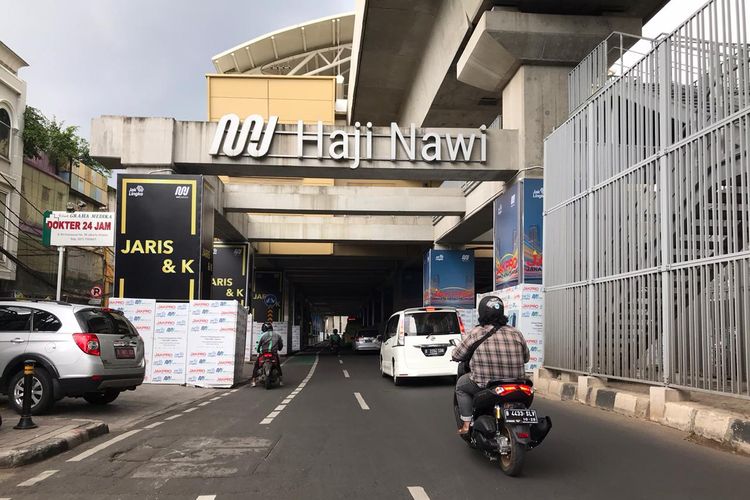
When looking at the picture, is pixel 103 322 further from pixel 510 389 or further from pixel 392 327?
pixel 392 327

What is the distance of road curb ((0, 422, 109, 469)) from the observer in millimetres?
6551

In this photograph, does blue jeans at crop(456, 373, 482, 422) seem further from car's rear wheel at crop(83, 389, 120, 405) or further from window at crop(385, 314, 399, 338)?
window at crop(385, 314, 399, 338)

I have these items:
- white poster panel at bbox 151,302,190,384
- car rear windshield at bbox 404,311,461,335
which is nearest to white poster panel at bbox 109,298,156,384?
white poster panel at bbox 151,302,190,384

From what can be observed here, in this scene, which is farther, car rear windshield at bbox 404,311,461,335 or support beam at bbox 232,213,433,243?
support beam at bbox 232,213,433,243

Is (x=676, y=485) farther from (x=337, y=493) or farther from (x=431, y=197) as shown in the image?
(x=431, y=197)

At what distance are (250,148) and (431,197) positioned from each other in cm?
1014

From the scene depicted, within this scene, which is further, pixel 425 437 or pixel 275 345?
pixel 275 345

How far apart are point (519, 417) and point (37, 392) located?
25.3ft

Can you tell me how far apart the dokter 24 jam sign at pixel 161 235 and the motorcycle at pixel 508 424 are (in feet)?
41.2

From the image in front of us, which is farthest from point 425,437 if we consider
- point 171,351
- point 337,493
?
point 171,351

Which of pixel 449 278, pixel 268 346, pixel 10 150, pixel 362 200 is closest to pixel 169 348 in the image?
pixel 268 346

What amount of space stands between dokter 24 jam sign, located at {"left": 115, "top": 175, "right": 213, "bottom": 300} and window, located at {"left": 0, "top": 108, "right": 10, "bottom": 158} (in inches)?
524

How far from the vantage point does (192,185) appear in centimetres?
1759

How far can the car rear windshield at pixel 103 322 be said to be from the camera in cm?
1002
